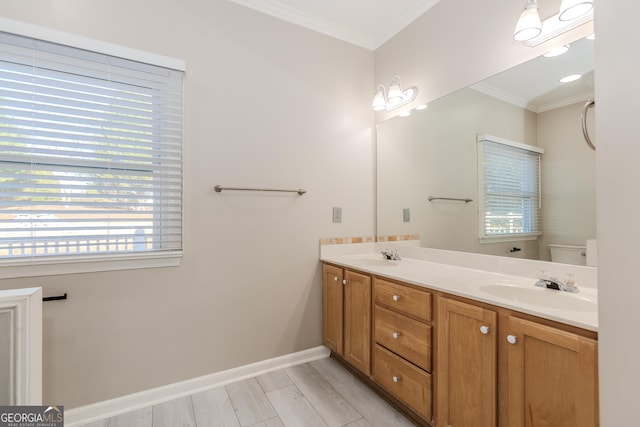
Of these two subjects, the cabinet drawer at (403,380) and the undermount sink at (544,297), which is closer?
the undermount sink at (544,297)

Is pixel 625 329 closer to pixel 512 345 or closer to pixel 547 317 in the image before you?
pixel 547 317

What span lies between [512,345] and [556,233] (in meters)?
0.74

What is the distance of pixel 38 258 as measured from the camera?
1.50m

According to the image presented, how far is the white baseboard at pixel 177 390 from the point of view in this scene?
1609mm

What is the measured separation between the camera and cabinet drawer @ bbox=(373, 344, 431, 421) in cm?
145

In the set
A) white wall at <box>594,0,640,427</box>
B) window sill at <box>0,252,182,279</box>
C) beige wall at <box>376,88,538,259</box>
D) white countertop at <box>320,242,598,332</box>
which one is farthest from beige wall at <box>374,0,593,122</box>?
window sill at <box>0,252,182,279</box>

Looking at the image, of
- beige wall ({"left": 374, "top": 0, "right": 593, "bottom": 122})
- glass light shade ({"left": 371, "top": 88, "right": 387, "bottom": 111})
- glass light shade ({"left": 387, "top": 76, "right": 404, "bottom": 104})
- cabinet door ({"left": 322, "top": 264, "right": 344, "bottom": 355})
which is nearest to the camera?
beige wall ({"left": 374, "top": 0, "right": 593, "bottom": 122})

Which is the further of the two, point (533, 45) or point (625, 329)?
point (533, 45)

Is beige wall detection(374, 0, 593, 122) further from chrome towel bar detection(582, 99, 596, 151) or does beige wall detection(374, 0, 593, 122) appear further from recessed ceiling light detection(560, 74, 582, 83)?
chrome towel bar detection(582, 99, 596, 151)

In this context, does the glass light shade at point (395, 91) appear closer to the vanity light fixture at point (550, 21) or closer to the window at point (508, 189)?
the window at point (508, 189)

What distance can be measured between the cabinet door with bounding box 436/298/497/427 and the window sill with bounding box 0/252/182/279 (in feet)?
5.21

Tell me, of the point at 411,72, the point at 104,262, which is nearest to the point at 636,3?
the point at 411,72

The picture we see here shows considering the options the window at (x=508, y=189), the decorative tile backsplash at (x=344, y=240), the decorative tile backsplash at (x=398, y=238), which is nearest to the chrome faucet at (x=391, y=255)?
the decorative tile backsplash at (x=398, y=238)

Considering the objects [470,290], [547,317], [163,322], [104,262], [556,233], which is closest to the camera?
[547,317]
